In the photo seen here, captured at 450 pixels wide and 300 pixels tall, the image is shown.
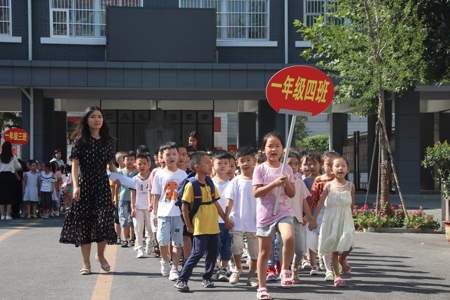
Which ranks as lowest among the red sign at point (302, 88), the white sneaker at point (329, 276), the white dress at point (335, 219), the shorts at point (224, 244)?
the white sneaker at point (329, 276)

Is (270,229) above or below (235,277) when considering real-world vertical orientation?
above

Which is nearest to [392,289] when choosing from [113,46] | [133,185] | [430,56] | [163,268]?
[163,268]

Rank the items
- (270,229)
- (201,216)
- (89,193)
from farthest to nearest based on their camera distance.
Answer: (89,193)
(201,216)
(270,229)

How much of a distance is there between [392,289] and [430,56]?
6.64 meters

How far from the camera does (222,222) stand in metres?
8.14

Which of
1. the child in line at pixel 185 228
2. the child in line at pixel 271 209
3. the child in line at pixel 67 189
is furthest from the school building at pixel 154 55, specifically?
the child in line at pixel 271 209

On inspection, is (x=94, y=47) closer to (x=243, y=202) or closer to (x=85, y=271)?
(x=85, y=271)

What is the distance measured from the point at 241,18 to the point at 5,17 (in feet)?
23.3

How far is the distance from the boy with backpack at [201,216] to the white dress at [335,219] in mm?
1196

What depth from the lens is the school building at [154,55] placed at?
19688 millimetres

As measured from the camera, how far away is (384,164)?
14430mm

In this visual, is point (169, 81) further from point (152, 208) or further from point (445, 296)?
point (445, 296)

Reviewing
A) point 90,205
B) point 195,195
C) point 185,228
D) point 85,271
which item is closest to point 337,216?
point 195,195

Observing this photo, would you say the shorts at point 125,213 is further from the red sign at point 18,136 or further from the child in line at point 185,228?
the red sign at point 18,136
